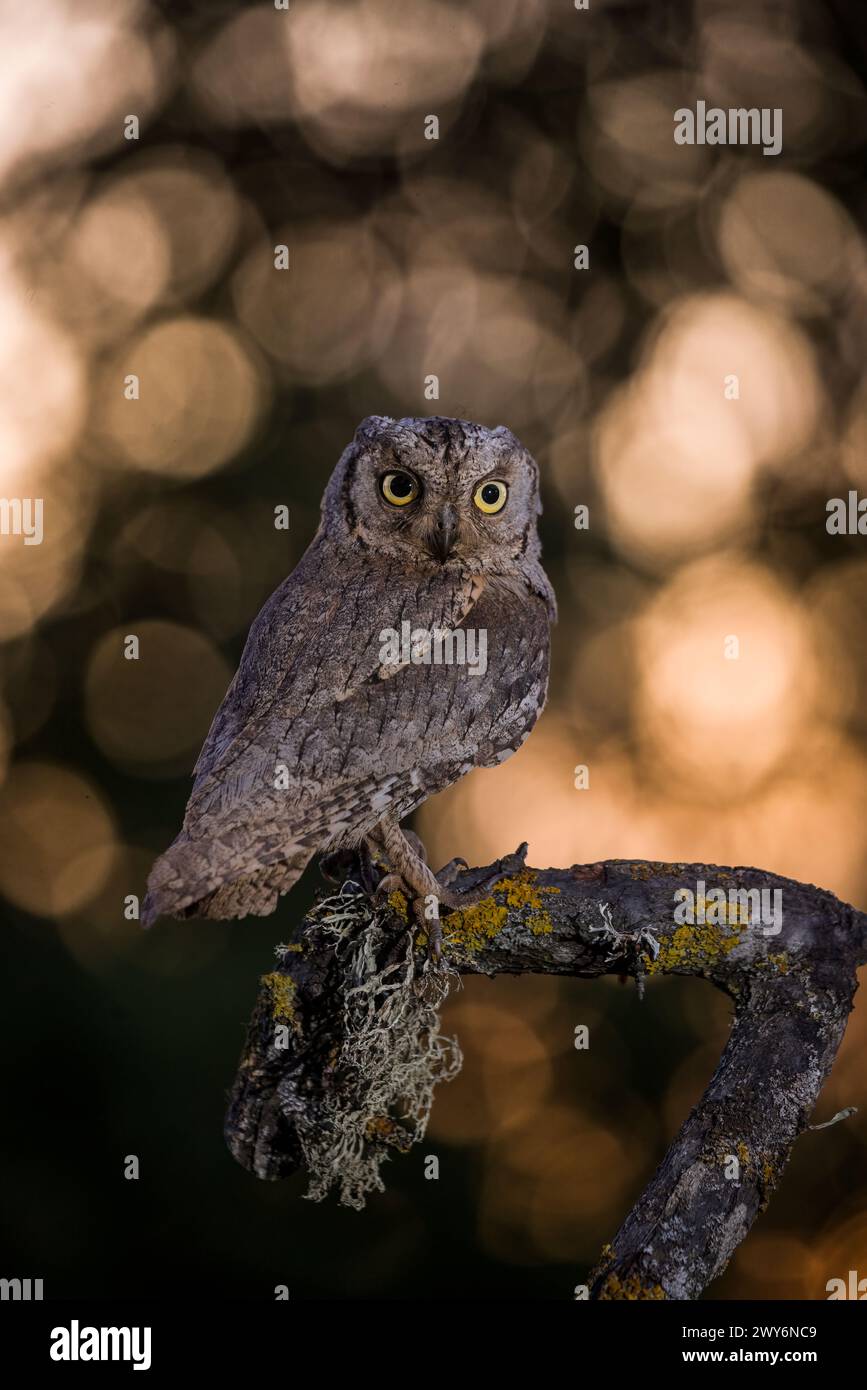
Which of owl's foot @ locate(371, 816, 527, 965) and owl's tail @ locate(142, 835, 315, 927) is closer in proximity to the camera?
owl's tail @ locate(142, 835, 315, 927)

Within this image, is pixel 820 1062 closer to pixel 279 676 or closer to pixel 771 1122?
pixel 771 1122

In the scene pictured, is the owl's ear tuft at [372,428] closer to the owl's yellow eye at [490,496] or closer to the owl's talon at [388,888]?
the owl's yellow eye at [490,496]

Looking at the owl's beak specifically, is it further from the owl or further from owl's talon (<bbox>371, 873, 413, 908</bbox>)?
owl's talon (<bbox>371, 873, 413, 908</bbox>)

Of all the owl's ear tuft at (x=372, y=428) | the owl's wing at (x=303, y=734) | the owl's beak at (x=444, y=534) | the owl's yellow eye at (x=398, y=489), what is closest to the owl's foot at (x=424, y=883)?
the owl's wing at (x=303, y=734)

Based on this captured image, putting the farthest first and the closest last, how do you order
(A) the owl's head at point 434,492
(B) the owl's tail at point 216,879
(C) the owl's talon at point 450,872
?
(C) the owl's talon at point 450,872 < (A) the owl's head at point 434,492 < (B) the owl's tail at point 216,879

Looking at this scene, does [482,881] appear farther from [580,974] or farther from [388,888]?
[580,974]

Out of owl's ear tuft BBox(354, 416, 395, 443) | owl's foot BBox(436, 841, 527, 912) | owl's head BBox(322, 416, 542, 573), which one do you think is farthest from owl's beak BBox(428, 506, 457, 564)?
owl's foot BBox(436, 841, 527, 912)

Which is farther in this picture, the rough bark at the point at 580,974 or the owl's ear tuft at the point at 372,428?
the owl's ear tuft at the point at 372,428

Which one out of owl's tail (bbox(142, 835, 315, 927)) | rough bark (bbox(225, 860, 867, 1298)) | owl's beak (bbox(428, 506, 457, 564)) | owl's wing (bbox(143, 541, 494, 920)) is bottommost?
rough bark (bbox(225, 860, 867, 1298))
